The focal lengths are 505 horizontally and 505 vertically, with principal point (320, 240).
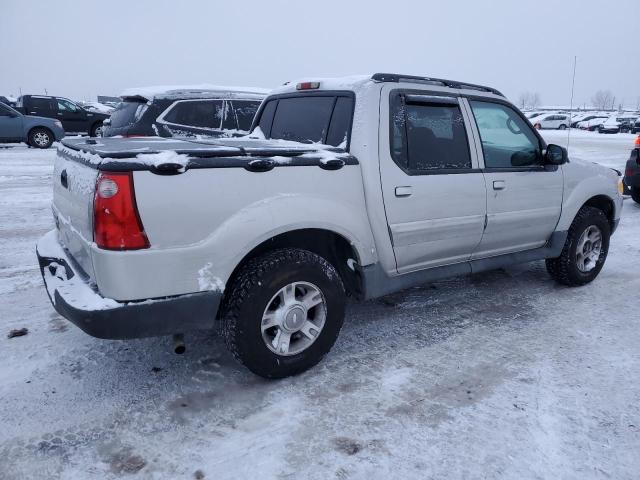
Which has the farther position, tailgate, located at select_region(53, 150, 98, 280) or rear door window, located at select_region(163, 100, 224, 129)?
rear door window, located at select_region(163, 100, 224, 129)

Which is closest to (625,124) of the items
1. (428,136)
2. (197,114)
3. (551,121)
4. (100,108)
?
(551,121)

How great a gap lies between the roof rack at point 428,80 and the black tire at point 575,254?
1.43 meters

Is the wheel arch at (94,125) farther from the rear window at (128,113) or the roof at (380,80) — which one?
the roof at (380,80)

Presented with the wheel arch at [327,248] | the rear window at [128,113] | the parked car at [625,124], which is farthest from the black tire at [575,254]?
the parked car at [625,124]

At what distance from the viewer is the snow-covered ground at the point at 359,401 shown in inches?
92.4

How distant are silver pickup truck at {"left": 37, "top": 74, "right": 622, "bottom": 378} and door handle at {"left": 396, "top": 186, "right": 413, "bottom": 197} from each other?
1.1 inches

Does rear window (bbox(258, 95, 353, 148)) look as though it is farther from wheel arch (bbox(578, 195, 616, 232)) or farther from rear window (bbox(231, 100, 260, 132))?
rear window (bbox(231, 100, 260, 132))

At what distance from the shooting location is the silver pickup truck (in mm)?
2490

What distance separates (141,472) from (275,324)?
Result: 102cm

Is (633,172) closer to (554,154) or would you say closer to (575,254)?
(575,254)

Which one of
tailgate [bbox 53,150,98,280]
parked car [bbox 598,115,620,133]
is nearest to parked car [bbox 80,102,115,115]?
tailgate [bbox 53,150,98,280]

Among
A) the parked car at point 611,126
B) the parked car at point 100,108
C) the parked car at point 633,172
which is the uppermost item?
the parked car at point 100,108

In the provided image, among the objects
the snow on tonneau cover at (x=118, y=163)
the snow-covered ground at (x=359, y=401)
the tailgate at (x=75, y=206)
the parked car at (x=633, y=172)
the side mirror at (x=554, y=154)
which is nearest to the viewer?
the snow-covered ground at (x=359, y=401)

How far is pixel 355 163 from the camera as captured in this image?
10.3ft
